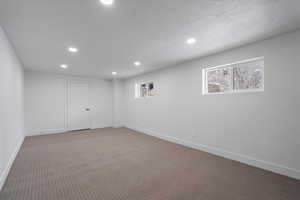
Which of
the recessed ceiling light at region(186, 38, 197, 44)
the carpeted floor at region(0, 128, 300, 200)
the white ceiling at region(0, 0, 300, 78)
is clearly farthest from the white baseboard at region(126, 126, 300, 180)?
the recessed ceiling light at region(186, 38, 197, 44)

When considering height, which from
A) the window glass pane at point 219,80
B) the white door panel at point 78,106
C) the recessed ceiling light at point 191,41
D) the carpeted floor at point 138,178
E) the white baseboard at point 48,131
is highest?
the recessed ceiling light at point 191,41

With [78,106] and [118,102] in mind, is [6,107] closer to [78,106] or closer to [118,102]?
[78,106]

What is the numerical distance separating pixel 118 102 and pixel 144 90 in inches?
73.2

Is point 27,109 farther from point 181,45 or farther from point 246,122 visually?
point 246,122

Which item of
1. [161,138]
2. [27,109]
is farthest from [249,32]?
[27,109]

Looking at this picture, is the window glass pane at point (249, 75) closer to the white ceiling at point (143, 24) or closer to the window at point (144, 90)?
the white ceiling at point (143, 24)

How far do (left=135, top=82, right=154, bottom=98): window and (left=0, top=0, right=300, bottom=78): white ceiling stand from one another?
7.86ft

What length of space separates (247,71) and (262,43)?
0.57 metres

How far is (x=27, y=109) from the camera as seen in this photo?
4977 millimetres

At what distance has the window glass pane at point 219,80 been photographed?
10.5ft

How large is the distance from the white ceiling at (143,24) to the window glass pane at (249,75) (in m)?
0.53

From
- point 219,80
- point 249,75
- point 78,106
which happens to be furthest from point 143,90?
point 249,75

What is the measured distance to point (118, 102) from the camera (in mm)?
6941

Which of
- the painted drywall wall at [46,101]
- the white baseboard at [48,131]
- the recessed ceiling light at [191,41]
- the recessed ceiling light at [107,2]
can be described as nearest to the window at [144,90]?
the painted drywall wall at [46,101]
